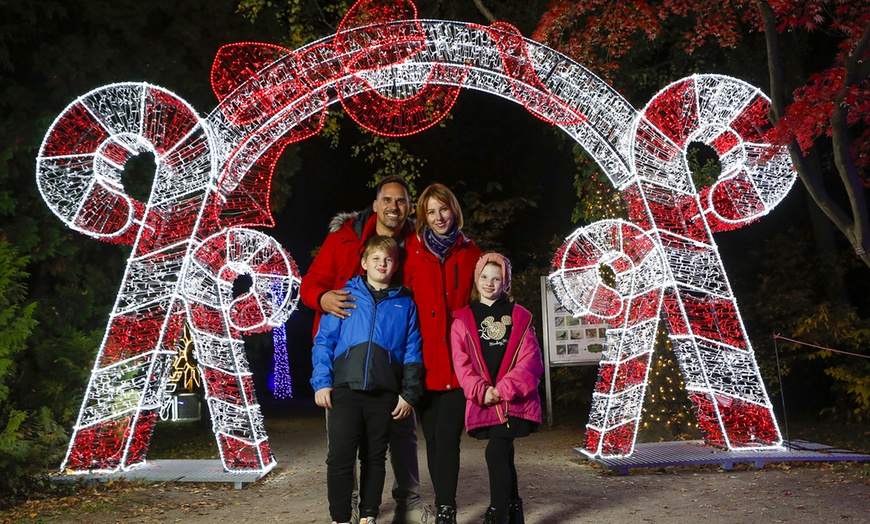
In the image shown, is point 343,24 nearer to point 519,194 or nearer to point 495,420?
point 495,420

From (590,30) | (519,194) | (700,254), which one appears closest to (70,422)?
(700,254)

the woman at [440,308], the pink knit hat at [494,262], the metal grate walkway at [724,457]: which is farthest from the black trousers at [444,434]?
the metal grate walkway at [724,457]

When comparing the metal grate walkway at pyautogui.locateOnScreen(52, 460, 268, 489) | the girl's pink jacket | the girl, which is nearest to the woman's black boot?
the girl

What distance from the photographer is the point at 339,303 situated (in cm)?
496

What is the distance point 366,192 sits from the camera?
25234mm

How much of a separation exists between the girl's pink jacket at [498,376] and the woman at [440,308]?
0.36 feet

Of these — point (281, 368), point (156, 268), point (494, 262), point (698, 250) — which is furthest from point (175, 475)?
Result: point (281, 368)

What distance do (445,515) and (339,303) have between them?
4.14ft

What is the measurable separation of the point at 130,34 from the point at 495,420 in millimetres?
9444

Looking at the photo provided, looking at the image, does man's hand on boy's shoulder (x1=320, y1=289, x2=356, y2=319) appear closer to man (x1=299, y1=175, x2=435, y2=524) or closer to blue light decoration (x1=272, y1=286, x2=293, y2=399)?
man (x1=299, y1=175, x2=435, y2=524)

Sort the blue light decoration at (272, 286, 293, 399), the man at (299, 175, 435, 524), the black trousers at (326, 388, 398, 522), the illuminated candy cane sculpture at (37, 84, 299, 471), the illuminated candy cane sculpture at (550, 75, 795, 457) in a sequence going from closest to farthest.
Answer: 1. the black trousers at (326, 388, 398, 522)
2. the man at (299, 175, 435, 524)
3. the illuminated candy cane sculpture at (37, 84, 299, 471)
4. the illuminated candy cane sculpture at (550, 75, 795, 457)
5. the blue light decoration at (272, 286, 293, 399)

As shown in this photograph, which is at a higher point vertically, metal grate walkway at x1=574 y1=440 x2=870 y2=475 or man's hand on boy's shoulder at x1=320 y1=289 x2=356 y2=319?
man's hand on boy's shoulder at x1=320 y1=289 x2=356 y2=319

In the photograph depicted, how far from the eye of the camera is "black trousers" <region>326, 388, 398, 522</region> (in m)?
4.86

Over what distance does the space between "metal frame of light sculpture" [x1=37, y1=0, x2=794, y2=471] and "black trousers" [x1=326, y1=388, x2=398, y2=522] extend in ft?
10.6
